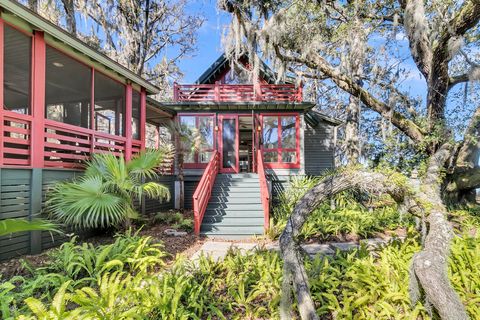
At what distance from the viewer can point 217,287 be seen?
2996 millimetres

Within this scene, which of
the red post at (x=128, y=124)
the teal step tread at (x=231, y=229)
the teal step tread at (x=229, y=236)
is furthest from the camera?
the red post at (x=128, y=124)

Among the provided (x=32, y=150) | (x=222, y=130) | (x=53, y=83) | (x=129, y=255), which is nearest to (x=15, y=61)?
(x=53, y=83)

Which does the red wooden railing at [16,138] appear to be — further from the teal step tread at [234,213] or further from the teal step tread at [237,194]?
the teal step tread at [237,194]

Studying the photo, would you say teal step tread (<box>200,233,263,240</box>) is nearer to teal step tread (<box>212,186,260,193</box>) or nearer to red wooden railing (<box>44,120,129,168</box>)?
teal step tread (<box>212,186,260,193</box>)

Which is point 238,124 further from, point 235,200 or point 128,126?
point 128,126

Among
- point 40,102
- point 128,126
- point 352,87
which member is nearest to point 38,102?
point 40,102

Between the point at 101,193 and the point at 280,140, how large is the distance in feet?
22.5

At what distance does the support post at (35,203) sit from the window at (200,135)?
18.7 ft

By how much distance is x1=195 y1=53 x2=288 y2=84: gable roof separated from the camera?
10633mm

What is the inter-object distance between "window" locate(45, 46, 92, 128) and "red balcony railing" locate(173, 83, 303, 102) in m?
3.29

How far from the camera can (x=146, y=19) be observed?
41.2 ft

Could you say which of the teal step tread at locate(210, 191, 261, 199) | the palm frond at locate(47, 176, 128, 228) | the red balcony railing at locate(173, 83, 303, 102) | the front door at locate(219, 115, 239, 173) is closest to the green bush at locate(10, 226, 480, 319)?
the palm frond at locate(47, 176, 128, 228)

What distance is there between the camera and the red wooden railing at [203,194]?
585 centimetres

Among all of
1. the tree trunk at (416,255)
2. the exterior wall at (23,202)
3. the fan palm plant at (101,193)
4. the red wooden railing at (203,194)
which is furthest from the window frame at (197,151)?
the tree trunk at (416,255)
